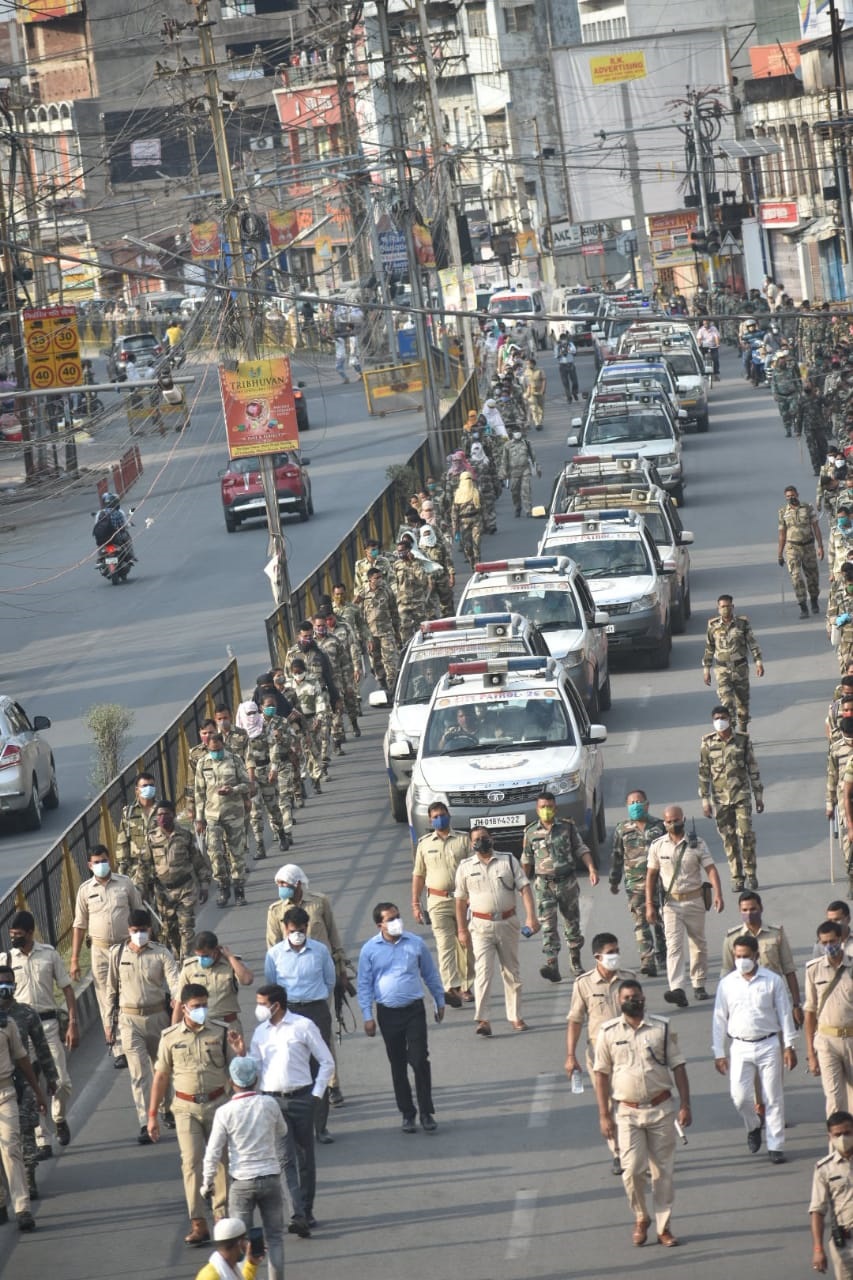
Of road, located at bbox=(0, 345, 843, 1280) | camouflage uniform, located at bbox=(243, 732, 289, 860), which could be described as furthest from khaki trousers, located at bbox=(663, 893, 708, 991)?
camouflage uniform, located at bbox=(243, 732, 289, 860)

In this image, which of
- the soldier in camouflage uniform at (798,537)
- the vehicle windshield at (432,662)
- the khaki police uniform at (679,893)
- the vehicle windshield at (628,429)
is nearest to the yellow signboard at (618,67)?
the vehicle windshield at (628,429)

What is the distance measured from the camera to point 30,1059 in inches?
522

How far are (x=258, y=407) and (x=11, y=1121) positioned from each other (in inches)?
746

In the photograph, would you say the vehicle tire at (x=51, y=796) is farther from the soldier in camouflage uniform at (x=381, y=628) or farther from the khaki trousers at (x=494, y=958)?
the khaki trousers at (x=494, y=958)

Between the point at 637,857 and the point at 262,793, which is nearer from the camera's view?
the point at 637,857

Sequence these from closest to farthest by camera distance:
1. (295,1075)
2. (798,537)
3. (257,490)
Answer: (295,1075), (798,537), (257,490)

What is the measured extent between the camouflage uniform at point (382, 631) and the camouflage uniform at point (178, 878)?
34.6ft

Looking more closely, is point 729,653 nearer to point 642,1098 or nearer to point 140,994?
point 140,994

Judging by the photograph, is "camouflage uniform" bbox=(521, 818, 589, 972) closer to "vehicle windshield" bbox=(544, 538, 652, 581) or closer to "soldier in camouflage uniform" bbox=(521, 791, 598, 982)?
"soldier in camouflage uniform" bbox=(521, 791, 598, 982)

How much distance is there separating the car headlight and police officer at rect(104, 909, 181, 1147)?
5.47 meters

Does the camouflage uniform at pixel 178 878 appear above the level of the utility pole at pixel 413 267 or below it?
below

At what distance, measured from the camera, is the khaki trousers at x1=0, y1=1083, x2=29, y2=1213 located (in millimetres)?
12891

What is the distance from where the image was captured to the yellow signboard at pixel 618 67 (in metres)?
91.4

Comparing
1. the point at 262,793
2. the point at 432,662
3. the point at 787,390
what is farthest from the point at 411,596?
the point at 787,390
